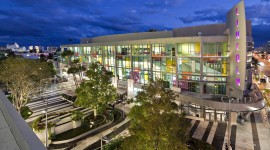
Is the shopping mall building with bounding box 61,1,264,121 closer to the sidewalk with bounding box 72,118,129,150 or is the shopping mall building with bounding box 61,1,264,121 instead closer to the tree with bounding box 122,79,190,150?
the sidewalk with bounding box 72,118,129,150

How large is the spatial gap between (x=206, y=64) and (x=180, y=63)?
5.44 m

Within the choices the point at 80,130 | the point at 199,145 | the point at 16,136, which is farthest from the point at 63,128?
the point at 16,136

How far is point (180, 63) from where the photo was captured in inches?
1548

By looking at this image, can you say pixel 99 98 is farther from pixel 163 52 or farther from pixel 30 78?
pixel 163 52

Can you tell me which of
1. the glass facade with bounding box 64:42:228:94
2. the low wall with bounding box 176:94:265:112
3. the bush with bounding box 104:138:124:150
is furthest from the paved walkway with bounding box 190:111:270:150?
the bush with bounding box 104:138:124:150

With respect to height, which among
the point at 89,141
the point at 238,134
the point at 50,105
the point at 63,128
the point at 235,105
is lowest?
the point at 238,134

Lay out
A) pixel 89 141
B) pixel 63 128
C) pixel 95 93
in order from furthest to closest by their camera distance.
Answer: pixel 95 93, pixel 63 128, pixel 89 141

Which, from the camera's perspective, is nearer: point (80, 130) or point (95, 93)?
point (80, 130)

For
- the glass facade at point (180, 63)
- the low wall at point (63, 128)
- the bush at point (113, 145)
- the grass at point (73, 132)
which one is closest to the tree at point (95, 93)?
the grass at point (73, 132)

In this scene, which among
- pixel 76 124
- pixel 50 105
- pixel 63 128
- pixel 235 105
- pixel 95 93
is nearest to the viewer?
pixel 63 128

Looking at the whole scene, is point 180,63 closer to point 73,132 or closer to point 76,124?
point 76,124

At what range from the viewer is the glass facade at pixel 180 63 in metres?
35.2

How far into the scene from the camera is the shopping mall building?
1198 inches

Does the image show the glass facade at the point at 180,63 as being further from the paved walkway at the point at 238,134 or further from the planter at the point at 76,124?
the planter at the point at 76,124
